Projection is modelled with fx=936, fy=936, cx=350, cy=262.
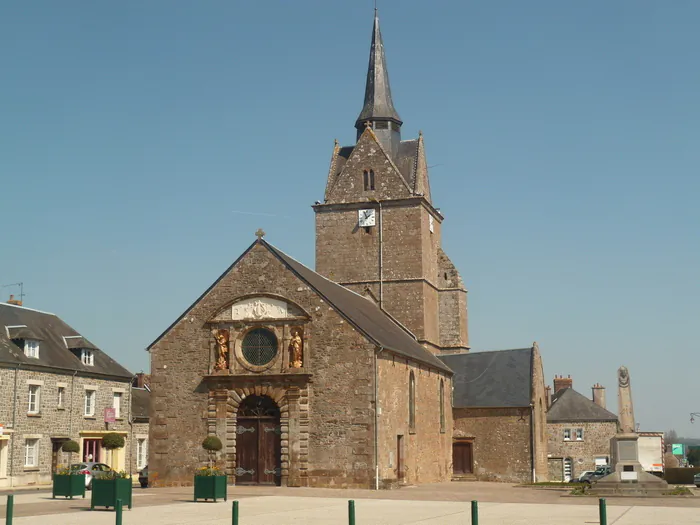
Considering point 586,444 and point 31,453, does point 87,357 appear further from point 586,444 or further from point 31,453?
point 586,444

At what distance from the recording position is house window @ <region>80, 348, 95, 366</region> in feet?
142

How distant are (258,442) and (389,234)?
16.2 metres

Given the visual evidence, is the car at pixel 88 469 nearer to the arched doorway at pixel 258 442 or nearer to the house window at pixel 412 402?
the arched doorway at pixel 258 442

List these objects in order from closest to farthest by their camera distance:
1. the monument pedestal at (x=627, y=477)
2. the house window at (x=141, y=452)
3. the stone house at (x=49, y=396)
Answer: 1. the monument pedestal at (x=627, y=477)
2. the stone house at (x=49, y=396)
3. the house window at (x=141, y=452)

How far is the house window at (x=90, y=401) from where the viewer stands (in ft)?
141

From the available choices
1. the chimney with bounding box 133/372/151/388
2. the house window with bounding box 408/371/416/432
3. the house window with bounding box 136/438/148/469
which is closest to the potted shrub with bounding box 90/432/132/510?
the house window with bounding box 408/371/416/432

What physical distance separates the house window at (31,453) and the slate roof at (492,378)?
729 inches

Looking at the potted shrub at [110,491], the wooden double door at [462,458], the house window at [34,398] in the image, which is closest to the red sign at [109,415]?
the house window at [34,398]

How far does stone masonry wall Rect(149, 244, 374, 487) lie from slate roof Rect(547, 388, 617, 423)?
1242 inches

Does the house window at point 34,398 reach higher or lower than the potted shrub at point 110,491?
higher

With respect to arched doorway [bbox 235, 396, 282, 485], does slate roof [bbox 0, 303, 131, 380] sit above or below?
above

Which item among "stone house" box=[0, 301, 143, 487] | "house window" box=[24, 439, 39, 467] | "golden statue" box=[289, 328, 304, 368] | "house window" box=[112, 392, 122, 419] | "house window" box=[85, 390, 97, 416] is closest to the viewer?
"golden statue" box=[289, 328, 304, 368]

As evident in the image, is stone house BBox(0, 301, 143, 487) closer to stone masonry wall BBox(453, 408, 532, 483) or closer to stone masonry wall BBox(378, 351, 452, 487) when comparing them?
stone masonry wall BBox(378, 351, 452, 487)

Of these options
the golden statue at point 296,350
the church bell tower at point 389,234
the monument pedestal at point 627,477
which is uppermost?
the church bell tower at point 389,234
